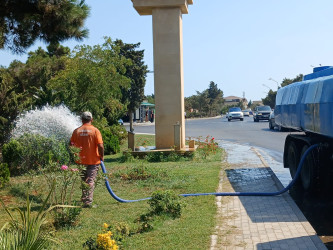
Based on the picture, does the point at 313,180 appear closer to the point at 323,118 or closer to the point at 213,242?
the point at 323,118

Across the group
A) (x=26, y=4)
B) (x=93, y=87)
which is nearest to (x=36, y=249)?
(x=26, y=4)

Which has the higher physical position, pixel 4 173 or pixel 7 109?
pixel 7 109

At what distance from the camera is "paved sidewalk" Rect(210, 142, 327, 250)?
6.10 metres

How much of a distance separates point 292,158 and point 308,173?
1.81m

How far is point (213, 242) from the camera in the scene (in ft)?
20.1

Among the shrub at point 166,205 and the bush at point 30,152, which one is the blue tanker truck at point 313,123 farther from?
the bush at point 30,152

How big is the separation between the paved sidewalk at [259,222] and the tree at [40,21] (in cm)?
453

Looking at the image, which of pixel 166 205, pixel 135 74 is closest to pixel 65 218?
pixel 166 205

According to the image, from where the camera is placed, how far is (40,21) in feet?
30.0

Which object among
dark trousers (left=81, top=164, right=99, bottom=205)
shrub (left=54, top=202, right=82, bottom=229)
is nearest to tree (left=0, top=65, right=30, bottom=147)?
dark trousers (left=81, top=164, right=99, bottom=205)

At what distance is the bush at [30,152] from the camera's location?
12.2m

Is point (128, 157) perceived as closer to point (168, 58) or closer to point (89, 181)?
point (168, 58)

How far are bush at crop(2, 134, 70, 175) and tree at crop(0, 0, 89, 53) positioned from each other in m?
3.32

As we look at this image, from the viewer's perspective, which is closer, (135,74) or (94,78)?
(94,78)
